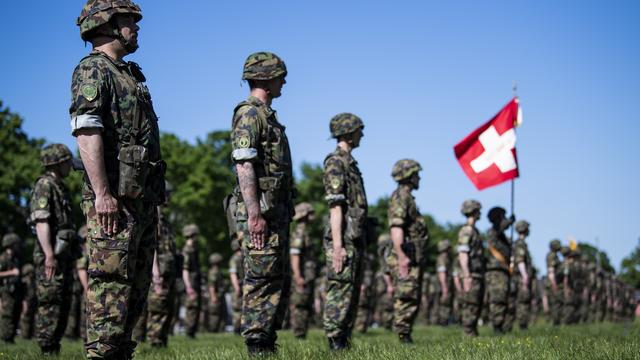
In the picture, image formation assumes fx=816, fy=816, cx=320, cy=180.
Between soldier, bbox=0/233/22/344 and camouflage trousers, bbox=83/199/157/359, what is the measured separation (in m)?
12.1

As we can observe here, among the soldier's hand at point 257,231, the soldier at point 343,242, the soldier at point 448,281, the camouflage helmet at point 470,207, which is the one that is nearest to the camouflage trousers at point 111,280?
the soldier's hand at point 257,231

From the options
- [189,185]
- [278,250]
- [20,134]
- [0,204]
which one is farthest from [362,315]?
[189,185]

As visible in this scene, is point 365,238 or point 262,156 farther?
point 365,238

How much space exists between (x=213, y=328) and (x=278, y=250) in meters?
19.8

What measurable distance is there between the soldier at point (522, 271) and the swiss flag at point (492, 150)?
17.1 feet

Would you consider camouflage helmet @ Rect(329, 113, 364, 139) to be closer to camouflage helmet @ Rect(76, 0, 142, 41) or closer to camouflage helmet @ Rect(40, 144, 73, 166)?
camouflage helmet @ Rect(40, 144, 73, 166)

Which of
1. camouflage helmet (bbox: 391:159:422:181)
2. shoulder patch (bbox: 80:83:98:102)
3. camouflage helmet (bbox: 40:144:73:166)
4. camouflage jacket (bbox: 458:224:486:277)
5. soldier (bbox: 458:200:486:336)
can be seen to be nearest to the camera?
shoulder patch (bbox: 80:83:98:102)

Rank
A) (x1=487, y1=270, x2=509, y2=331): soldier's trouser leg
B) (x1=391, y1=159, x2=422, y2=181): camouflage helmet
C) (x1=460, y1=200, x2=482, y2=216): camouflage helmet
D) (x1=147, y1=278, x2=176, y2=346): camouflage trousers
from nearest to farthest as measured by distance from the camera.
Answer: (x1=391, y1=159, x2=422, y2=181): camouflage helmet → (x1=147, y1=278, x2=176, y2=346): camouflage trousers → (x1=460, y1=200, x2=482, y2=216): camouflage helmet → (x1=487, y1=270, x2=509, y2=331): soldier's trouser leg

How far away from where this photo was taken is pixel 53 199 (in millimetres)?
10273

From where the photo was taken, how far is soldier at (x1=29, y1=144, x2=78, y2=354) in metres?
10.1

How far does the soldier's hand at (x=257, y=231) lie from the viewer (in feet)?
24.7

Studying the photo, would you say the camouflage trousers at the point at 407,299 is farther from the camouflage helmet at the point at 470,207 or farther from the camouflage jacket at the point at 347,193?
the camouflage helmet at the point at 470,207

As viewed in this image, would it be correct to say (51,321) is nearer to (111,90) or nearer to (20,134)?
(111,90)

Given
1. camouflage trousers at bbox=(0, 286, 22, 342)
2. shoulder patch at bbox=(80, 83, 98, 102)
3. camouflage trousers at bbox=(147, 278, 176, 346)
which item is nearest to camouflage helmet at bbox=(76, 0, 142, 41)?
shoulder patch at bbox=(80, 83, 98, 102)
